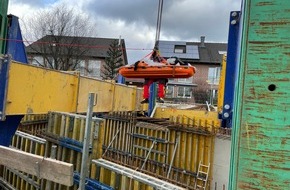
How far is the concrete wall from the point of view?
770cm

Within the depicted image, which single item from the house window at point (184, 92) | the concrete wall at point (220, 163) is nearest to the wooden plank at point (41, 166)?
the concrete wall at point (220, 163)

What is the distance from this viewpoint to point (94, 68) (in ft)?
120

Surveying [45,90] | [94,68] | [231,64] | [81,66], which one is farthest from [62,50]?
[231,64]

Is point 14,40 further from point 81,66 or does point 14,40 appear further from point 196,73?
point 196,73

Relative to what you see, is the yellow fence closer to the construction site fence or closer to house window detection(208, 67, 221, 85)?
the construction site fence

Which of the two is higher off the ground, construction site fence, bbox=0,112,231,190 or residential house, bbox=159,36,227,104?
residential house, bbox=159,36,227,104

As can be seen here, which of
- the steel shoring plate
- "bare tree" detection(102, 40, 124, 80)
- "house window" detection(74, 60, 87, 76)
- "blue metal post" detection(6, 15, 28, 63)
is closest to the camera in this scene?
the steel shoring plate

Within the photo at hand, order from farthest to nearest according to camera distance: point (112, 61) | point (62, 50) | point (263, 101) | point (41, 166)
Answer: point (112, 61)
point (62, 50)
point (41, 166)
point (263, 101)

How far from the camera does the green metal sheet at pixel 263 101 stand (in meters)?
1.19

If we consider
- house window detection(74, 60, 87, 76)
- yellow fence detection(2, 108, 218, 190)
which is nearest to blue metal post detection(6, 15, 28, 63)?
yellow fence detection(2, 108, 218, 190)

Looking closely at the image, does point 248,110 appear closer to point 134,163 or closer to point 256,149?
point 256,149

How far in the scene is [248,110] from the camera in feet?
4.11

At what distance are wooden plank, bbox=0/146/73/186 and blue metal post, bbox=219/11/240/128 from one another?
131cm

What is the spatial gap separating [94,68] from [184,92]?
12.9 m
